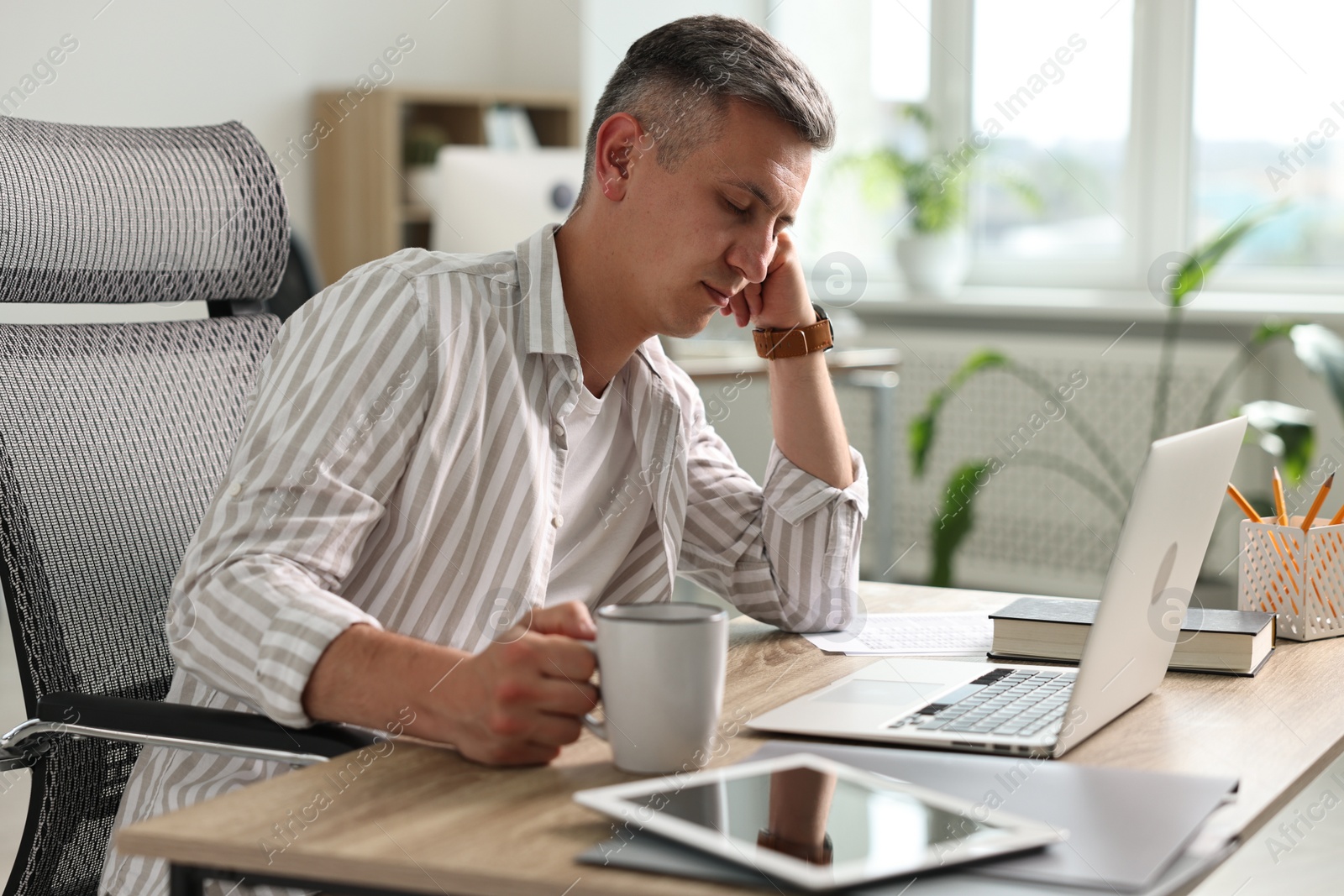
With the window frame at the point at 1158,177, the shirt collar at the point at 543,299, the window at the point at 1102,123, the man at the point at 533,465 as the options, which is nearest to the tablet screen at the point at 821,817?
the man at the point at 533,465

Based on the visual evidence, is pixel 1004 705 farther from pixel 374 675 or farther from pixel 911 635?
pixel 374 675

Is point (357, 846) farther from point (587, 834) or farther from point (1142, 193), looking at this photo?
point (1142, 193)

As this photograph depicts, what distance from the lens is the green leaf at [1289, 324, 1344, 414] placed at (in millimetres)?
2988

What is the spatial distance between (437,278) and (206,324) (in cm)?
33

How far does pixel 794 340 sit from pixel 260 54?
3002mm

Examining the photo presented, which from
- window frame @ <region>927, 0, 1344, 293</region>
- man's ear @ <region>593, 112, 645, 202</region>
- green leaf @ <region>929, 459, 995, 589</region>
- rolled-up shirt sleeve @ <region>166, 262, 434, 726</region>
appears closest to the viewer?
rolled-up shirt sleeve @ <region>166, 262, 434, 726</region>

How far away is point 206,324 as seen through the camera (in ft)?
4.50

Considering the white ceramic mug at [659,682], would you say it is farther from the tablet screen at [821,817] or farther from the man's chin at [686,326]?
the man's chin at [686,326]

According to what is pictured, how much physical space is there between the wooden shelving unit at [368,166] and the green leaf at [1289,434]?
2.29m

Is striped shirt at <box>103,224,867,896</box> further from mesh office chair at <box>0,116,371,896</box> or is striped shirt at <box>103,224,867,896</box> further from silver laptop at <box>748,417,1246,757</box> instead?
silver laptop at <box>748,417,1246,757</box>

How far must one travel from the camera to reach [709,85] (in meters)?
1.17

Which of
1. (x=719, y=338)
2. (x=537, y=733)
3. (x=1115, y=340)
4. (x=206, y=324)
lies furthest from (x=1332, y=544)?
(x=1115, y=340)

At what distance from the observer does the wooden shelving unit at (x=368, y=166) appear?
13.2ft

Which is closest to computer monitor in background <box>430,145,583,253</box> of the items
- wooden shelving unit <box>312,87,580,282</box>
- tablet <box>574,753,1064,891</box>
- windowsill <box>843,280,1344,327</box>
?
wooden shelving unit <box>312,87,580,282</box>
